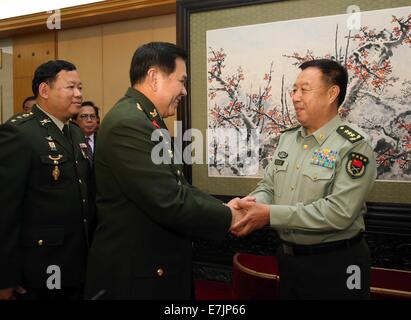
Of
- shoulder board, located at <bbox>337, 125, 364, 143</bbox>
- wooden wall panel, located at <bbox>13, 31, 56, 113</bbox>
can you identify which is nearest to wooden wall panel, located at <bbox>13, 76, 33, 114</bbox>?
wooden wall panel, located at <bbox>13, 31, 56, 113</bbox>

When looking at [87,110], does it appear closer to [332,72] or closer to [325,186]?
[332,72]

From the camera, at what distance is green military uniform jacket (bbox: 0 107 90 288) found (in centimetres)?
181

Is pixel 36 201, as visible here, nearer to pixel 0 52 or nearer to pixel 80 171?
pixel 80 171

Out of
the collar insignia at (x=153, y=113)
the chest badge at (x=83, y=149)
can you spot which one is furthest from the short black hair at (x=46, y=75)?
the collar insignia at (x=153, y=113)

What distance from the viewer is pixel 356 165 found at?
1.72 m

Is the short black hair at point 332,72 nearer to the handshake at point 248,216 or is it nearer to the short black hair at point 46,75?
the handshake at point 248,216

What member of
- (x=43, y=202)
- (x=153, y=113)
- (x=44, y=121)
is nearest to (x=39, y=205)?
(x=43, y=202)

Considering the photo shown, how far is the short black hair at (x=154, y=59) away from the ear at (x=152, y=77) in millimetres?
14

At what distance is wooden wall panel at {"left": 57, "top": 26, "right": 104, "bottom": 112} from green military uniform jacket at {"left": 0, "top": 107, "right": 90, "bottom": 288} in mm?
2366

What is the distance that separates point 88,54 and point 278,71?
2350 millimetres

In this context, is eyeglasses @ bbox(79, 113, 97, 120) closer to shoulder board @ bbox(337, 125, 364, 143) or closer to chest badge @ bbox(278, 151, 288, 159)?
chest badge @ bbox(278, 151, 288, 159)
